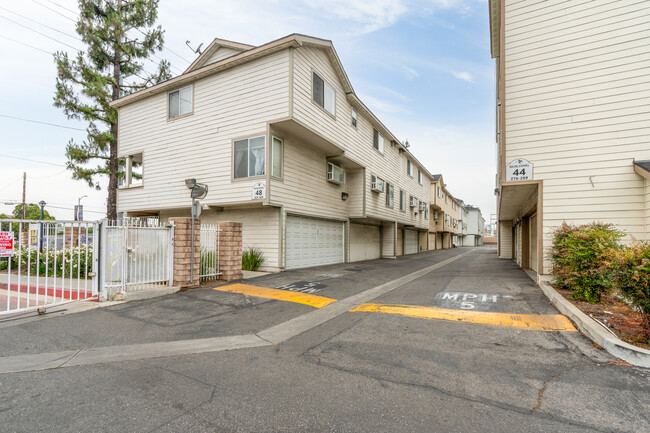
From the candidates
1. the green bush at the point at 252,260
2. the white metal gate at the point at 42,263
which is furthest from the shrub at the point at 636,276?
the green bush at the point at 252,260

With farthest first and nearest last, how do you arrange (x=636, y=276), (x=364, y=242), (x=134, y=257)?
(x=364, y=242) → (x=134, y=257) → (x=636, y=276)

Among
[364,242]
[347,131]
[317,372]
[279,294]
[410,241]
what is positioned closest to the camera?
[317,372]

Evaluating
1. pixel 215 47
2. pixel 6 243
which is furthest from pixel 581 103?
pixel 215 47

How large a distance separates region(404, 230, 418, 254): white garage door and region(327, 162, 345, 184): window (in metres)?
12.7

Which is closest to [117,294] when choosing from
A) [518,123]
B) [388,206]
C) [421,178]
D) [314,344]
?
[314,344]

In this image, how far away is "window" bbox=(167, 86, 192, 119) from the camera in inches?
513

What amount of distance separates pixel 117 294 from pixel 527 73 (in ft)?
39.6

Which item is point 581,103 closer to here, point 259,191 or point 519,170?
point 519,170

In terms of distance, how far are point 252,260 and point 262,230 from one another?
4.03ft

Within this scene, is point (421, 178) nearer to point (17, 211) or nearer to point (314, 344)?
point (314, 344)

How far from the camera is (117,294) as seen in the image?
6.93 meters

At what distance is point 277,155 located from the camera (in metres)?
11.4

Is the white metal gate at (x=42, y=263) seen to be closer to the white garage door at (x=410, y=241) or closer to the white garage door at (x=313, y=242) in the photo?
the white garage door at (x=313, y=242)

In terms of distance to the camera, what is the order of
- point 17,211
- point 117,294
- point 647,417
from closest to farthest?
point 647,417
point 117,294
point 17,211
